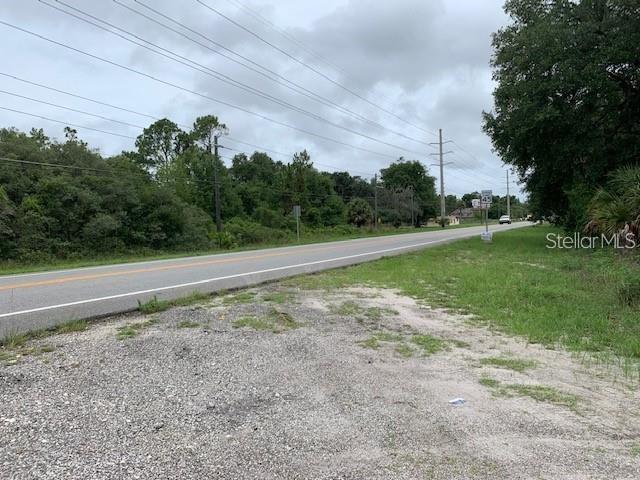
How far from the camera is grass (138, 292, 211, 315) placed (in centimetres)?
757

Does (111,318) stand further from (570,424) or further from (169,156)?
(169,156)

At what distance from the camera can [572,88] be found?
61.4 ft

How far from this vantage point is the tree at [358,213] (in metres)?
66.8

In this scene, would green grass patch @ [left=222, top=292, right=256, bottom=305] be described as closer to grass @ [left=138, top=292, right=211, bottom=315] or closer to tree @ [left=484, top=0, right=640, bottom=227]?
grass @ [left=138, top=292, right=211, bottom=315]

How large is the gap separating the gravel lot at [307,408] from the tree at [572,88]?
16391 mm

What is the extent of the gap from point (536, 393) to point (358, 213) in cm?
6329

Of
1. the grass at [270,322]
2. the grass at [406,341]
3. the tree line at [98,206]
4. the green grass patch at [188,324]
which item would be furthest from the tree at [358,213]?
the grass at [406,341]

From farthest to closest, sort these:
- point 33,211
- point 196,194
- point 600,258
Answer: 1. point 196,194
2. point 33,211
3. point 600,258

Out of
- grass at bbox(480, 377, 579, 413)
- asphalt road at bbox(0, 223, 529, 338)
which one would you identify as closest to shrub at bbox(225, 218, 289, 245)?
asphalt road at bbox(0, 223, 529, 338)

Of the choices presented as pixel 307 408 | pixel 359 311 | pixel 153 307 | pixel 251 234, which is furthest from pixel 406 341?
pixel 251 234

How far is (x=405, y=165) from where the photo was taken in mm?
102188

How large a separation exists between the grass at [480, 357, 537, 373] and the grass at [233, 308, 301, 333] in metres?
2.62

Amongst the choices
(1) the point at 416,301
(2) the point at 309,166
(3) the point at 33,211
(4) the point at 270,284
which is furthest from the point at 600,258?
(2) the point at 309,166

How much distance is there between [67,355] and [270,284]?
593 centimetres
